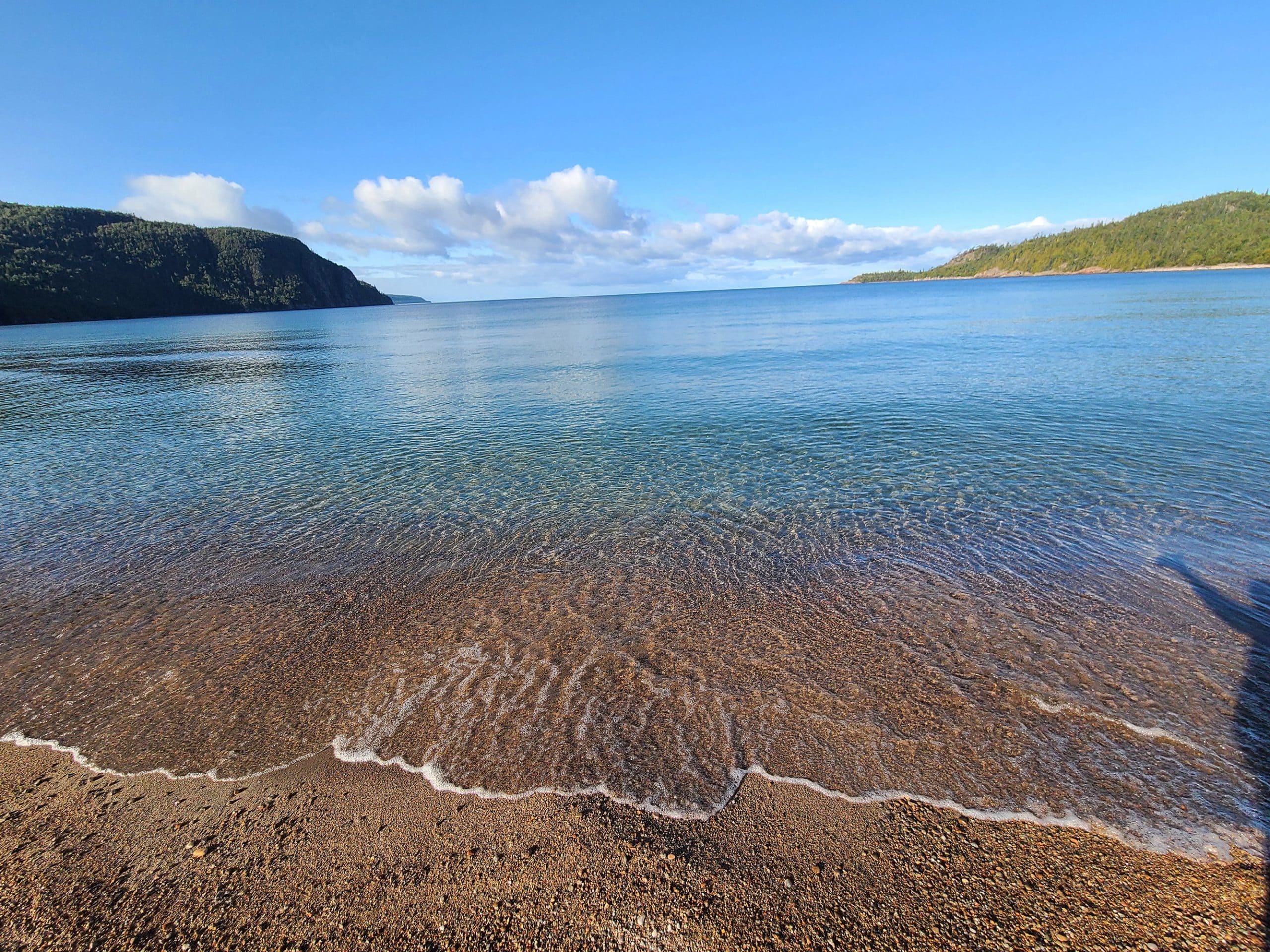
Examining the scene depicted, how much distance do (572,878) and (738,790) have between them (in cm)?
207

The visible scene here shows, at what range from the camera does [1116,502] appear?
47.1ft

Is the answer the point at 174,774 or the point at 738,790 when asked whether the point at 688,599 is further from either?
the point at 174,774

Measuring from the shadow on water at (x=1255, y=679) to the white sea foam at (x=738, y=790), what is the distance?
0.44 metres

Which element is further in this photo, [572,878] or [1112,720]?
[1112,720]

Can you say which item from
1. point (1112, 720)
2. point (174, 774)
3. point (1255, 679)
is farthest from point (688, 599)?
point (1255, 679)

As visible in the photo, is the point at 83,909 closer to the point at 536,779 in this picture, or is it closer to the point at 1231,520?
the point at 536,779

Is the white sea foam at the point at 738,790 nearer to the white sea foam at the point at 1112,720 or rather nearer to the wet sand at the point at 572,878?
the wet sand at the point at 572,878

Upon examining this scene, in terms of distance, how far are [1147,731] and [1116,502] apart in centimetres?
1005

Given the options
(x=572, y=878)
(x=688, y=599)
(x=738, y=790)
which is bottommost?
(x=688, y=599)

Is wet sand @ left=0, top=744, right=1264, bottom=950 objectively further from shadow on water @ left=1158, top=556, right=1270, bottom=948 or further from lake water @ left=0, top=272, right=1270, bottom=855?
shadow on water @ left=1158, top=556, right=1270, bottom=948

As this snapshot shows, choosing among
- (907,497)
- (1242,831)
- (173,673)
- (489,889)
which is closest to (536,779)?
(489,889)

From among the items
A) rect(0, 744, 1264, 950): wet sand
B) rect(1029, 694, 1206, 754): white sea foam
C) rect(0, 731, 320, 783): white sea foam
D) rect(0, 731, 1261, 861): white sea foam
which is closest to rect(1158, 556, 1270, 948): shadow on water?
rect(0, 731, 1261, 861): white sea foam

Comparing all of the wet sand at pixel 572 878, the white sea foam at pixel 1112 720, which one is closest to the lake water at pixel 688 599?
the white sea foam at pixel 1112 720

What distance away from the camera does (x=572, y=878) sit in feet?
17.2
